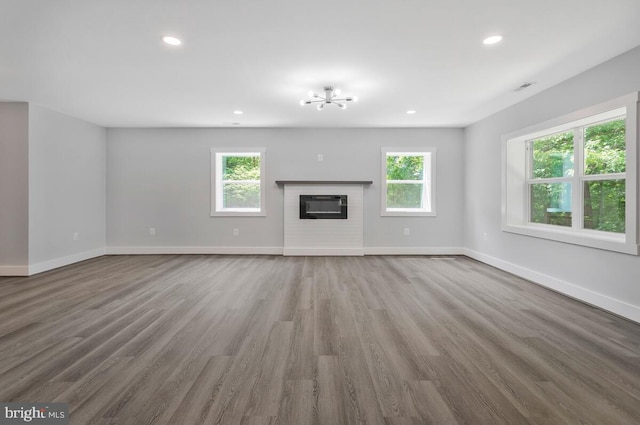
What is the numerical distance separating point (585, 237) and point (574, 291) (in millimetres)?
637

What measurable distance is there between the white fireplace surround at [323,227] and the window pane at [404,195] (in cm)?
64

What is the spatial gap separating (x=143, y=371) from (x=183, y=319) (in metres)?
0.84

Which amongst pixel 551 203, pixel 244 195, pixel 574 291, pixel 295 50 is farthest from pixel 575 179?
pixel 244 195

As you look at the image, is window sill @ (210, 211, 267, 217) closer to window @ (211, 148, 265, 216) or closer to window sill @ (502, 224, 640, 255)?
window @ (211, 148, 265, 216)

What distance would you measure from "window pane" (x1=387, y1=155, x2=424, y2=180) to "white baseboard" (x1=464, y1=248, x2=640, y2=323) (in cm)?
216

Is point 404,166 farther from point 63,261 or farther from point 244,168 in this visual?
point 63,261

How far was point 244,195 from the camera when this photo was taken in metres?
6.08

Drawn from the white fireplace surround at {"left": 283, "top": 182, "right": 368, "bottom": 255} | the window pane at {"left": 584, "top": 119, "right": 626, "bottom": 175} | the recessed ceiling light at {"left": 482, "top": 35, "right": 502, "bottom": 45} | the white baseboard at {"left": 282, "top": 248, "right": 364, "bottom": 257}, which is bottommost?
the white baseboard at {"left": 282, "top": 248, "right": 364, "bottom": 257}

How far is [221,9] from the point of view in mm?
2199

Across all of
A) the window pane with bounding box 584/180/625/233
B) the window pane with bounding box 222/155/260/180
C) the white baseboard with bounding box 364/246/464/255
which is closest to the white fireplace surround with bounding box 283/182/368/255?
the white baseboard with bounding box 364/246/464/255

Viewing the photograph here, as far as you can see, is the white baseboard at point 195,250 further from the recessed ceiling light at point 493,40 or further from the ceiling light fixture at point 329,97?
the recessed ceiling light at point 493,40

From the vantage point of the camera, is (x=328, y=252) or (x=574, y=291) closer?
(x=574, y=291)

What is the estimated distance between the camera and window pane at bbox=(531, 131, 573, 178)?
3.74 m

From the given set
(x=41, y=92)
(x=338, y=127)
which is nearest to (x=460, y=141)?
(x=338, y=127)
